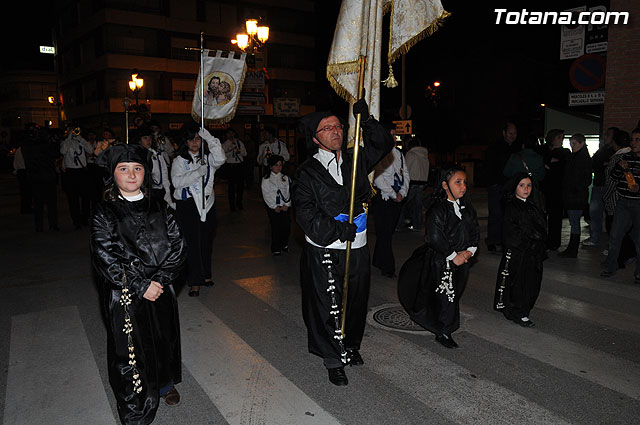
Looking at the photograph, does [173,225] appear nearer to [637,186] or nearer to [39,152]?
[637,186]

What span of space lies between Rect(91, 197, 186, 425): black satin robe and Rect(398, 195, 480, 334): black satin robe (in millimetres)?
2515

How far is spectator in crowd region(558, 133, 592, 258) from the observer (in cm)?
877

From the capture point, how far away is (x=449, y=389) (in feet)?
13.6

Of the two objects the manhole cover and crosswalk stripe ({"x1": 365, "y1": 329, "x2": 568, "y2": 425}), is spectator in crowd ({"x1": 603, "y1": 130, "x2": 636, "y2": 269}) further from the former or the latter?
crosswalk stripe ({"x1": 365, "y1": 329, "x2": 568, "y2": 425})

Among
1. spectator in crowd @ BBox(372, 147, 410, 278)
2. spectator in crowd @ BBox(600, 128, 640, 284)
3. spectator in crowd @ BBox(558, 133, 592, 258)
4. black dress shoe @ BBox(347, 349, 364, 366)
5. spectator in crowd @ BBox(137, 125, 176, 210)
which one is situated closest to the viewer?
black dress shoe @ BBox(347, 349, 364, 366)

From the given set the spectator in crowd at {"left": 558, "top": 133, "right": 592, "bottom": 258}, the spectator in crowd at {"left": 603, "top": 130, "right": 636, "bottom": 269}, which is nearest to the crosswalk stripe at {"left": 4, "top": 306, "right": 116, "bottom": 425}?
the spectator in crowd at {"left": 603, "top": 130, "right": 636, "bottom": 269}

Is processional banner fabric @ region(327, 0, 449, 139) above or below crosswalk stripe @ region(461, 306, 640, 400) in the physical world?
above

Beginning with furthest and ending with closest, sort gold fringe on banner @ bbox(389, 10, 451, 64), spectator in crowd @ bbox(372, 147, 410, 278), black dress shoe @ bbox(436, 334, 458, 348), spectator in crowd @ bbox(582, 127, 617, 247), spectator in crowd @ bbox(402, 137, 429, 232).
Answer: spectator in crowd @ bbox(402, 137, 429, 232), spectator in crowd @ bbox(582, 127, 617, 247), spectator in crowd @ bbox(372, 147, 410, 278), black dress shoe @ bbox(436, 334, 458, 348), gold fringe on banner @ bbox(389, 10, 451, 64)

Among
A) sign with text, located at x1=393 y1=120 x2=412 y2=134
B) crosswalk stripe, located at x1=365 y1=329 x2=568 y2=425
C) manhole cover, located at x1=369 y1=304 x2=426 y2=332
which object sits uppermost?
sign with text, located at x1=393 y1=120 x2=412 y2=134

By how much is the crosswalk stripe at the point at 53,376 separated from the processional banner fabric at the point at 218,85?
9.85ft

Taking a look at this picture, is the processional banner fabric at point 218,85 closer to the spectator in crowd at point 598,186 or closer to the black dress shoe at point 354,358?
the black dress shoe at point 354,358

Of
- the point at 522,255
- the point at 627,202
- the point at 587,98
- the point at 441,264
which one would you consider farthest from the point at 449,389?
the point at 587,98

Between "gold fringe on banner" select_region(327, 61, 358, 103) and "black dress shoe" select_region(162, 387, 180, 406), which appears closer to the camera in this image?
"black dress shoe" select_region(162, 387, 180, 406)

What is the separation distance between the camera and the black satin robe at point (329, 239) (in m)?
4.26
